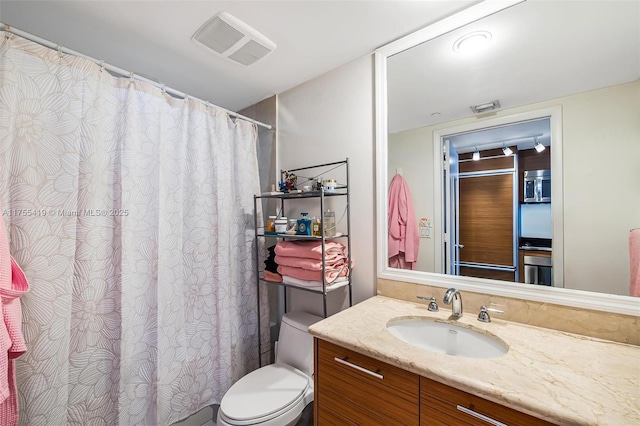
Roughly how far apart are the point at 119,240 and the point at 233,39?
46.5 inches

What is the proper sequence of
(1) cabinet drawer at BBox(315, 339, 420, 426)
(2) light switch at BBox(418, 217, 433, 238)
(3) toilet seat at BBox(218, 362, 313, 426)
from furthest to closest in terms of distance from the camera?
1. (2) light switch at BBox(418, 217, 433, 238)
2. (3) toilet seat at BBox(218, 362, 313, 426)
3. (1) cabinet drawer at BBox(315, 339, 420, 426)

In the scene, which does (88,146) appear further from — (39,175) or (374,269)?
(374,269)

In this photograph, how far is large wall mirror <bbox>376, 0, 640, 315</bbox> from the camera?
95 cm

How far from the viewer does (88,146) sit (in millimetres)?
1220

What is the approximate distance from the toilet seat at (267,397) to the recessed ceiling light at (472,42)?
184 cm

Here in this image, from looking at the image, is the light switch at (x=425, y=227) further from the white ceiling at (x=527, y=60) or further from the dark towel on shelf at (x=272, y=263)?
the dark towel on shelf at (x=272, y=263)

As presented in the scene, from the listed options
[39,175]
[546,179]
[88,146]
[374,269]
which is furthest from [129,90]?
[546,179]

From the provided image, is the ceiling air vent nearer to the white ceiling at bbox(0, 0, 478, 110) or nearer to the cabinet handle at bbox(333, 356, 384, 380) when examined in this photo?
the white ceiling at bbox(0, 0, 478, 110)

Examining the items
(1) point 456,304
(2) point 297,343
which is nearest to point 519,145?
(1) point 456,304

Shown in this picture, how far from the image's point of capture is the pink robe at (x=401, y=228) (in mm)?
1427

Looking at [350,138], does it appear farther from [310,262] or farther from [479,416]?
[479,416]

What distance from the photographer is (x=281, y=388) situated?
134 centimetres

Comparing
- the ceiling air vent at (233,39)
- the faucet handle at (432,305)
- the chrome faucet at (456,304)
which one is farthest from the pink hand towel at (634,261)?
the ceiling air vent at (233,39)

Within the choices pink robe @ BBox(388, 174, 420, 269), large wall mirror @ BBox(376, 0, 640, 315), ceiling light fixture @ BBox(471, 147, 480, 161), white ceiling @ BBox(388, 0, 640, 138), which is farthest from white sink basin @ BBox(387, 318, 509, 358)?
white ceiling @ BBox(388, 0, 640, 138)
